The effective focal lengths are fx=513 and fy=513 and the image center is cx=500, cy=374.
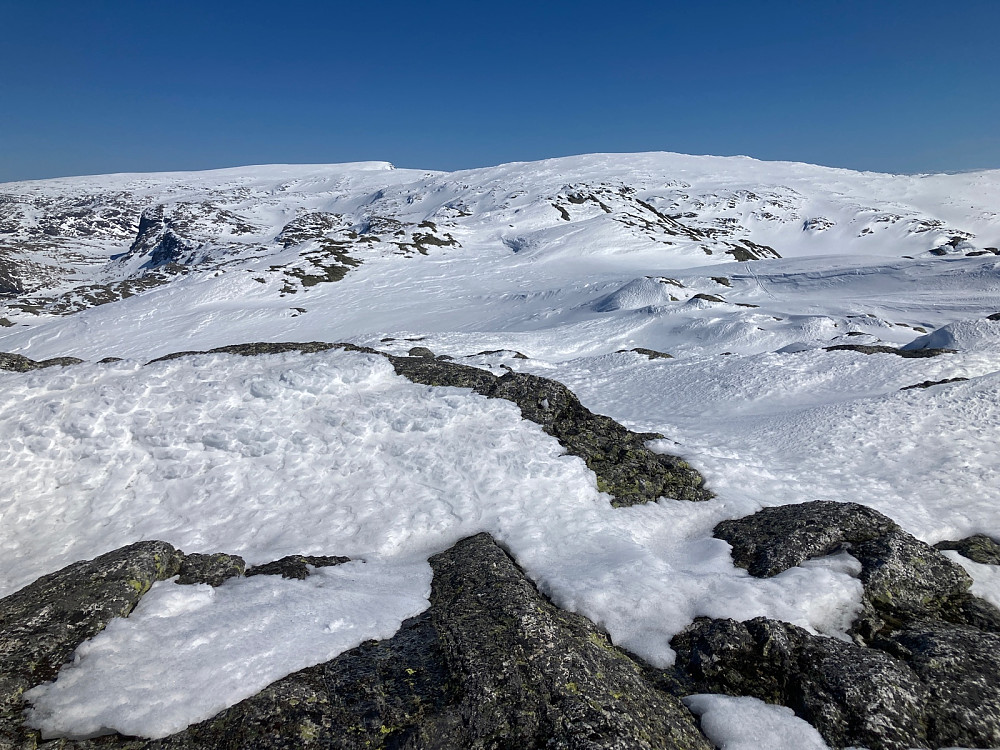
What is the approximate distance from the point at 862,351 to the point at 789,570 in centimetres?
1757

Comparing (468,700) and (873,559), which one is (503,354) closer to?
(873,559)

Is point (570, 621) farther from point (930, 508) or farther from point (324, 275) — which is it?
point (324, 275)

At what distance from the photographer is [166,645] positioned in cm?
582

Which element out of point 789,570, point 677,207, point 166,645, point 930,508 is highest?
point 677,207

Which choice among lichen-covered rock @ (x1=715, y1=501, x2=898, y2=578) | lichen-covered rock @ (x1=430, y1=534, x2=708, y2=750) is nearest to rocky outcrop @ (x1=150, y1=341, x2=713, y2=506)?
lichen-covered rock @ (x1=715, y1=501, x2=898, y2=578)

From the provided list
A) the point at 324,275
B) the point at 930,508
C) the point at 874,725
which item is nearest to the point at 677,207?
the point at 324,275

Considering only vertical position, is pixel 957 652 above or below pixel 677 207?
below

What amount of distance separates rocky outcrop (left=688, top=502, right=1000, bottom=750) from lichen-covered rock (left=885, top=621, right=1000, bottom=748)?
10mm

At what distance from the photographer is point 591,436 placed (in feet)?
40.2

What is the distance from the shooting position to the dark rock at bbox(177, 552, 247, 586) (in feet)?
23.9

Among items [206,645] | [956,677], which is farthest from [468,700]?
[956,677]

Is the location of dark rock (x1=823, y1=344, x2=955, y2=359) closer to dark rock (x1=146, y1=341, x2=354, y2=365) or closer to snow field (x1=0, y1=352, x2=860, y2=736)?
snow field (x1=0, y1=352, x2=860, y2=736)

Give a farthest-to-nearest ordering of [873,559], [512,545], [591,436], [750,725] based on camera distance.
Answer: [591,436]
[512,545]
[873,559]
[750,725]

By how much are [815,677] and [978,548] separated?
19.4 ft
